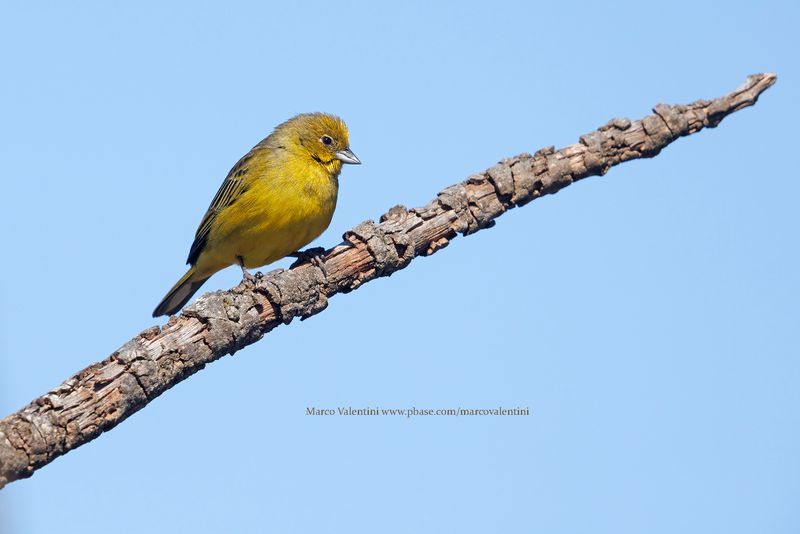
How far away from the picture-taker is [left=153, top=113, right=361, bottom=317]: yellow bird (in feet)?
27.6

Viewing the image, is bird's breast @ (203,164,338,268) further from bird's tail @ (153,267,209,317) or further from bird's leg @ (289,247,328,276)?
bird's tail @ (153,267,209,317)

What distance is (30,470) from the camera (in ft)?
16.4

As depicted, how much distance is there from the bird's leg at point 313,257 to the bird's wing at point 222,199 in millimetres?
967

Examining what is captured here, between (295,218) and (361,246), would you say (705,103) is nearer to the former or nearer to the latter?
(361,246)

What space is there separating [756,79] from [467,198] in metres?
2.25

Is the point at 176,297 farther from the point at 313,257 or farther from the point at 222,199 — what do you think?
the point at 313,257

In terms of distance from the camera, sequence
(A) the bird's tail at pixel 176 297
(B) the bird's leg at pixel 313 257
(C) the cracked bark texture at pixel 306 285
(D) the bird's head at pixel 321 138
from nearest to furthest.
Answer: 1. (C) the cracked bark texture at pixel 306 285
2. (B) the bird's leg at pixel 313 257
3. (D) the bird's head at pixel 321 138
4. (A) the bird's tail at pixel 176 297

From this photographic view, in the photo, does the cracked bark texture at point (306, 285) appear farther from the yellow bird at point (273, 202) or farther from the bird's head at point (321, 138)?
the bird's head at point (321, 138)

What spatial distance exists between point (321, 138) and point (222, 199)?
1.19 metres

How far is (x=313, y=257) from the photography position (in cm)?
677

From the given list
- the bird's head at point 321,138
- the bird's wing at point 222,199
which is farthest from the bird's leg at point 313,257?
the bird's head at point 321,138

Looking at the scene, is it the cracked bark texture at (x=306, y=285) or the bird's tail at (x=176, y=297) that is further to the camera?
the bird's tail at (x=176, y=297)

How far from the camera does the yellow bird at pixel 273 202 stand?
8.40 meters

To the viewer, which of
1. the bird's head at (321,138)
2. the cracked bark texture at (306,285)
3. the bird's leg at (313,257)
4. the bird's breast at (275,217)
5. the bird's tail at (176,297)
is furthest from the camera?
the bird's tail at (176,297)
